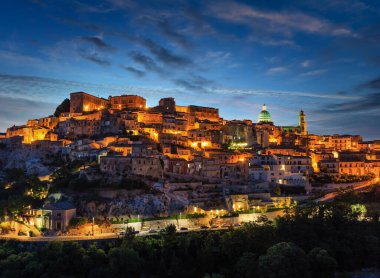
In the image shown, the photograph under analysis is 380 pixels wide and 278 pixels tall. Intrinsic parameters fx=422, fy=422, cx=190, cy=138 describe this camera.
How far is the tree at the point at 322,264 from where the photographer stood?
29031mm

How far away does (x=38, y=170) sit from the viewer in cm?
5534

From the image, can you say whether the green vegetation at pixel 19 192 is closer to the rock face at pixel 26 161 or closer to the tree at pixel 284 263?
the rock face at pixel 26 161

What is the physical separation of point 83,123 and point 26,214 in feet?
80.7

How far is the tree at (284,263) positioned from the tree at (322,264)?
86cm

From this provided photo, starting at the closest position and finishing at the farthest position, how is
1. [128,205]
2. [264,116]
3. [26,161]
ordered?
1. [128,205]
2. [26,161]
3. [264,116]

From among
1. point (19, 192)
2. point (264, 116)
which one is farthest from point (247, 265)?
point (264, 116)

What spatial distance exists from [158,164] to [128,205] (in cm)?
845

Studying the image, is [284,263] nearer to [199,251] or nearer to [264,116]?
[199,251]

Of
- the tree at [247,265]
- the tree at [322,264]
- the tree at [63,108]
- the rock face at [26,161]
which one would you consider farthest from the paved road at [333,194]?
the tree at [63,108]

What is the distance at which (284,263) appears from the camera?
28.1m

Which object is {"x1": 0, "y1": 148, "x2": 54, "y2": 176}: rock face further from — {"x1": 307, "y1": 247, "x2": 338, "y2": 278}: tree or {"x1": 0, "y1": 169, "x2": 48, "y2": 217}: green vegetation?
{"x1": 307, "y1": 247, "x2": 338, "y2": 278}: tree

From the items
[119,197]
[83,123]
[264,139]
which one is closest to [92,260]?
[119,197]

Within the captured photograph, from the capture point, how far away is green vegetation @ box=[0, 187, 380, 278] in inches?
1293

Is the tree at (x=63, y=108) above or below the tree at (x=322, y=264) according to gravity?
above
